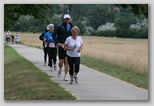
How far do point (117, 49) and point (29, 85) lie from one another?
9.29ft

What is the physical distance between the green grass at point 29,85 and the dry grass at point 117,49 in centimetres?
63

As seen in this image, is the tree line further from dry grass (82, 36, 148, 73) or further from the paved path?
the paved path

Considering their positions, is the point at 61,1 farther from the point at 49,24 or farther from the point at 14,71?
the point at 14,71

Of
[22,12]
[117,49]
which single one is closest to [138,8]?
[22,12]

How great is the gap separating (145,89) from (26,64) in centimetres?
378

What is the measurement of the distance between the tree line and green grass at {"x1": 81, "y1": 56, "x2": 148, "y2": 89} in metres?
0.94


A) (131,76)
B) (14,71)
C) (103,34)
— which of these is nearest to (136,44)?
(103,34)

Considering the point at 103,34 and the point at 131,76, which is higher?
the point at 103,34

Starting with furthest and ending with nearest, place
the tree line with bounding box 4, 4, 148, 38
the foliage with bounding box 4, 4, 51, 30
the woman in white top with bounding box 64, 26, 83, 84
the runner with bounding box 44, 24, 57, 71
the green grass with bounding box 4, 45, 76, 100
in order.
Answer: the runner with bounding box 44, 24, 57, 71
the foliage with bounding box 4, 4, 51, 30
the woman in white top with bounding box 64, 26, 83, 84
the tree line with bounding box 4, 4, 148, 38
the green grass with bounding box 4, 45, 76, 100

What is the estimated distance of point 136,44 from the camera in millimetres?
10758

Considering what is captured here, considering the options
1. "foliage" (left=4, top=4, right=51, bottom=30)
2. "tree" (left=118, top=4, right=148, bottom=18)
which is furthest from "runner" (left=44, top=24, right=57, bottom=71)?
"tree" (left=118, top=4, right=148, bottom=18)

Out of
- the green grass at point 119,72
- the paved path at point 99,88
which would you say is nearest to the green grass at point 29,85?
the paved path at point 99,88

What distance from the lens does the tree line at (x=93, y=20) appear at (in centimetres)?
1003

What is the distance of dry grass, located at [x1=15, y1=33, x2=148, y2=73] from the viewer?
10680 mm
